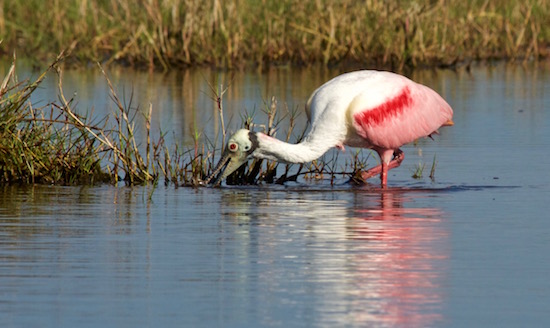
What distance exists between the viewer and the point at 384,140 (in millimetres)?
10773

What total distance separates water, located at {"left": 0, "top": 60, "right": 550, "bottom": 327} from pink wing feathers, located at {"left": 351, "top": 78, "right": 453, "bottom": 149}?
0.37 meters

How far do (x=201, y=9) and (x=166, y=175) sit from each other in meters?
10.7

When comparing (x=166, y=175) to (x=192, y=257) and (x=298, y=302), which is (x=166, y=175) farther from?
(x=298, y=302)

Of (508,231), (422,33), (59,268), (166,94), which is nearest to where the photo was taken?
(59,268)

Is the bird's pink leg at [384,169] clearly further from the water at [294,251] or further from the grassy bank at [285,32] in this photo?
Result: the grassy bank at [285,32]

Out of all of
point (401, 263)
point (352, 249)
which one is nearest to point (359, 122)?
point (352, 249)

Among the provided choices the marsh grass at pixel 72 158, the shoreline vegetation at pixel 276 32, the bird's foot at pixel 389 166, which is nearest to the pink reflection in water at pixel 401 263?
the bird's foot at pixel 389 166

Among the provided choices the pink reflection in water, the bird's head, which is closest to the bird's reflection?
the pink reflection in water

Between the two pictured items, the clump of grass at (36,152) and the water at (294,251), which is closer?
the water at (294,251)

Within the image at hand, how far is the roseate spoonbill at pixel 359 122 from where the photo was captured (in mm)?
10211

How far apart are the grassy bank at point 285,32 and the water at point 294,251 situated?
8.42 metres

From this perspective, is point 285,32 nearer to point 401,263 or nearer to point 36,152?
point 36,152

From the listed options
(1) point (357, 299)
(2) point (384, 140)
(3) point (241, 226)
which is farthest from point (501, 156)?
(1) point (357, 299)

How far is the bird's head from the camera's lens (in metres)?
10.1
